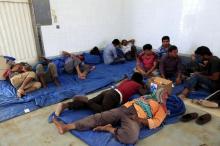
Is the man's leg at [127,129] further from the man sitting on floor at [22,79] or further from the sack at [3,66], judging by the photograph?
the sack at [3,66]

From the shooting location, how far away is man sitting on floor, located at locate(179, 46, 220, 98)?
10.4 ft

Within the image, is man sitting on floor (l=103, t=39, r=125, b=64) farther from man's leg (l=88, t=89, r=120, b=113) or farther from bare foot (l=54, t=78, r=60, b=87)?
man's leg (l=88, t=89, r=120, b=113)

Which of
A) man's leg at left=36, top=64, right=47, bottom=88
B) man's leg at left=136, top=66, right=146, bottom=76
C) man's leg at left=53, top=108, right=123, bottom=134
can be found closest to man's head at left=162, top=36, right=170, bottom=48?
man's leg at left=136, top=66, right=146, bottom=76

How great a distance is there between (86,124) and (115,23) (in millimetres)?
3824

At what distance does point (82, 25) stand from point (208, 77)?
3.06m

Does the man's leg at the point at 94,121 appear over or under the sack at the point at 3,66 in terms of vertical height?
under

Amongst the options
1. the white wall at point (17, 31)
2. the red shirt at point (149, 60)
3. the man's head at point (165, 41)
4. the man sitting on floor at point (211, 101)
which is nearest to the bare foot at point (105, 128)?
the man sitting on floor at point (211, 101)

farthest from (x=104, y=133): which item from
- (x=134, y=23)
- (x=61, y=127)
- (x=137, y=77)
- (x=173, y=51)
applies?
(x=134, y=23)

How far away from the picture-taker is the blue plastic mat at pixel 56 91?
10.3 ft

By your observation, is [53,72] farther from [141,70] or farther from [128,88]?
[141,70]

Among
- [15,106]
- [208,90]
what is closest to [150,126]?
[208,90]

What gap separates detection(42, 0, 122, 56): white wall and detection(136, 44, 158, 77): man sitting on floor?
5.22ft

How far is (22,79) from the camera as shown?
3611mm

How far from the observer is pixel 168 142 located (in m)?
2.30
